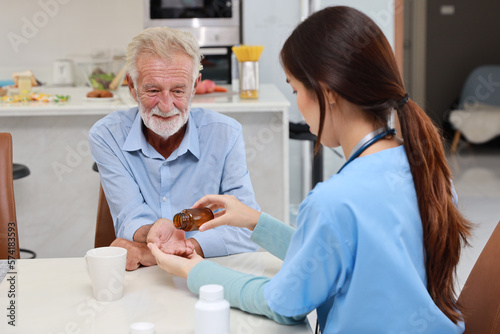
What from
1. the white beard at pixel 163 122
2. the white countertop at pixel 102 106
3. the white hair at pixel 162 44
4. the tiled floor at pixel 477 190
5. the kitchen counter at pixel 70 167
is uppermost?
the white hair at pixel 162 44

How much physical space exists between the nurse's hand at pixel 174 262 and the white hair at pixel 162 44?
0.64 m

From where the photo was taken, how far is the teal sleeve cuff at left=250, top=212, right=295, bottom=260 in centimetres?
137

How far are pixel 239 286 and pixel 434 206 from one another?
384 millimetres

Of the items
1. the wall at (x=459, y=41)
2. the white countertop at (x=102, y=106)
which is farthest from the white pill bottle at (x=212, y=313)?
the wall at (x=459, y=41)

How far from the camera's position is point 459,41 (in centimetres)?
812

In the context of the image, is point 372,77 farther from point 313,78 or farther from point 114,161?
point 114,161

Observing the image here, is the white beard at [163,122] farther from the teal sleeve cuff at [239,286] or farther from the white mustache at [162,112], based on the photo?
the teal sleeve cuff at [239,286]

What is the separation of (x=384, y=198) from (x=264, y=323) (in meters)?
0.32

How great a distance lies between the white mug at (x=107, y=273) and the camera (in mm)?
1183

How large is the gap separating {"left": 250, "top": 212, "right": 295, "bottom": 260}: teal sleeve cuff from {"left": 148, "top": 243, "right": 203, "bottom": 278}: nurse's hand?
0.53 feet

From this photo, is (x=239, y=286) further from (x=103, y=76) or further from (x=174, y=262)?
(x=103, y=76)

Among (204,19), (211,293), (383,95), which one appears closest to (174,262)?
(211,293)

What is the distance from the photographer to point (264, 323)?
110 centimetres

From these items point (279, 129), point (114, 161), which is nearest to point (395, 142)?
point (114, 161)
